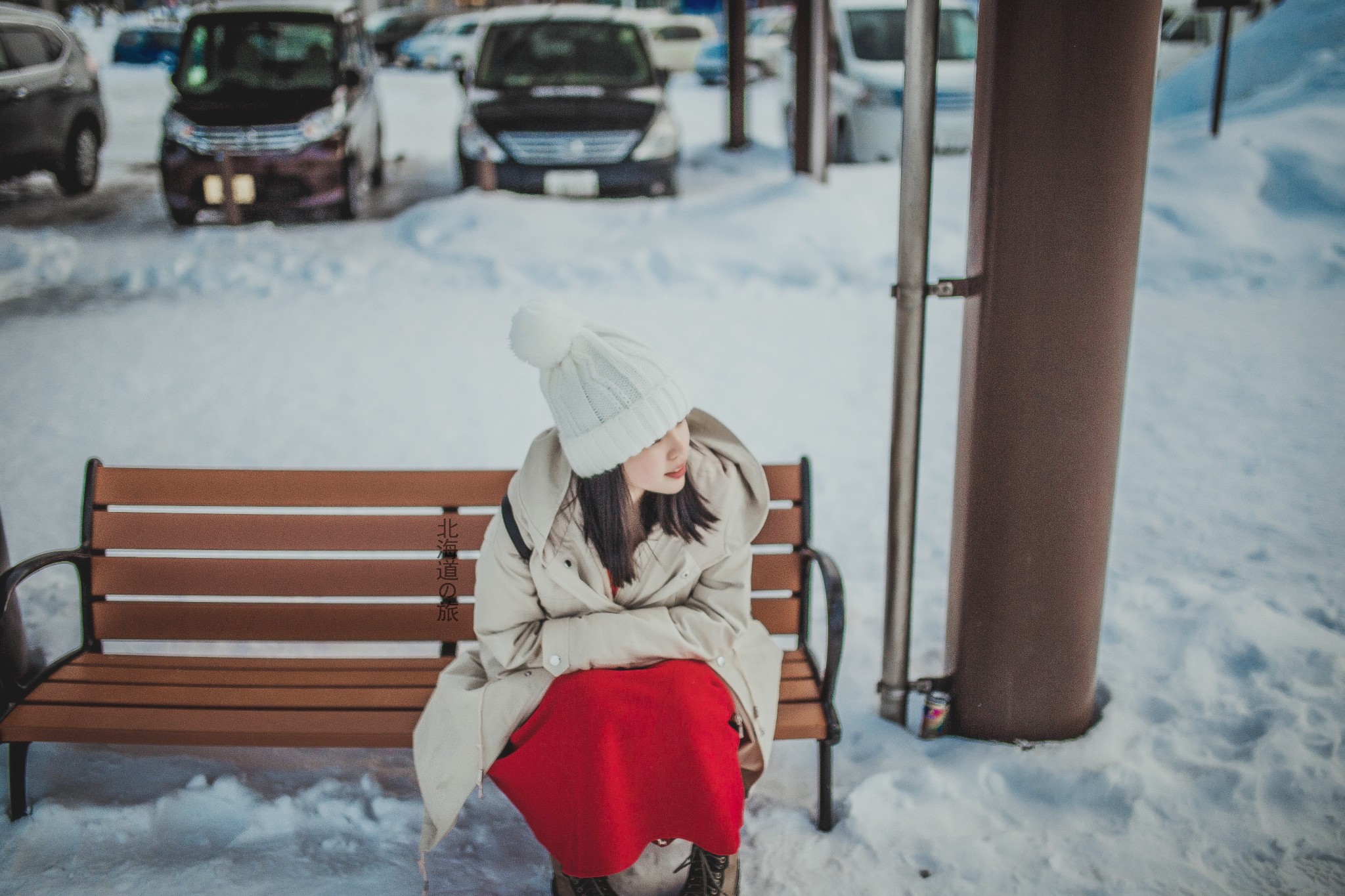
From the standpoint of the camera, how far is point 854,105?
10266mm

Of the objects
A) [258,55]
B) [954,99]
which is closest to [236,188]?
[258,55]

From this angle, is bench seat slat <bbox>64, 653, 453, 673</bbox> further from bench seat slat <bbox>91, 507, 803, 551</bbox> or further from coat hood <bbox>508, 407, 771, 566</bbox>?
coat hood <bbox>508, 407, 771, 566</bbox>

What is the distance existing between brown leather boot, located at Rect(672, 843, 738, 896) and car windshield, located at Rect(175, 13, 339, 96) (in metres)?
8.56

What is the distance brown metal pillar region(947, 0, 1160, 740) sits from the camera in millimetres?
2357

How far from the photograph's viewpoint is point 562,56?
954cm

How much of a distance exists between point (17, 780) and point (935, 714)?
229cm

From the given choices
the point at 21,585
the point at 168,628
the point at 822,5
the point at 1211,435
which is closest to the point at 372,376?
the point at 21,585

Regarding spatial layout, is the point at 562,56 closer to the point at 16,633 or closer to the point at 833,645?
the point at 16,633

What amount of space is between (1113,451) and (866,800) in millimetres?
1044

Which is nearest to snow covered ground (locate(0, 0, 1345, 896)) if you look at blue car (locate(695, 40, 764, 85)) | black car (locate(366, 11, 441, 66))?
blue car (locate(695, 40, 764, 85))

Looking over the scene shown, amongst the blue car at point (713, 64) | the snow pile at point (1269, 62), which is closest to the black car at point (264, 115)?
the snow pile at point (1269, 62)

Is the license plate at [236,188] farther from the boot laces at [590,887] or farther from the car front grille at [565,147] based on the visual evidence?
the boot laces at [590,887]

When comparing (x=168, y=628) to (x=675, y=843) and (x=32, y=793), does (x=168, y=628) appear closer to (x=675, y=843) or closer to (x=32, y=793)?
(x=32, y=793)

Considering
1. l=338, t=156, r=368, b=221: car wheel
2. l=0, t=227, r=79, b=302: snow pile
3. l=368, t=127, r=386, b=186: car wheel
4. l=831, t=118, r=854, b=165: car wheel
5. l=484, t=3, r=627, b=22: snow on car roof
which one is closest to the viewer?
l=0, t=227, r=79, b=302: snow pile
